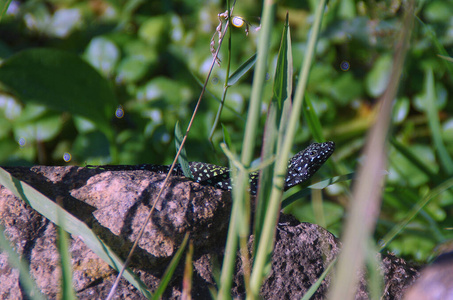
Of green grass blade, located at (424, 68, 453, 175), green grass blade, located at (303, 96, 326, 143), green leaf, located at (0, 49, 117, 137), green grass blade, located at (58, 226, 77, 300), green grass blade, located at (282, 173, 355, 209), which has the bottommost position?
green grass blade, located at (424, 68, 453, 175)

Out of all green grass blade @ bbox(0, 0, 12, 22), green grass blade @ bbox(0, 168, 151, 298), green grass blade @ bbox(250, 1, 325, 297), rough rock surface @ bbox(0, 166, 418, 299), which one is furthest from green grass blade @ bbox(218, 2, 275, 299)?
green grass blade @ bbox(0, 0, 12, 22)

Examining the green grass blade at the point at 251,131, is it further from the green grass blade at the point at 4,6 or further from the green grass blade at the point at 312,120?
the green grass blade at the point at 312,120

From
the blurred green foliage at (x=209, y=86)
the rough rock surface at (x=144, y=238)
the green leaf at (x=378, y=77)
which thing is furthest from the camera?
the green leaf at (x=378, y=77)

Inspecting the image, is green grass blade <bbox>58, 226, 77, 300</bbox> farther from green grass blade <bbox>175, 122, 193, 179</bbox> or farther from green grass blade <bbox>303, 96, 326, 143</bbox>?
green grass blade <bbox>303, 96, 326, 143</bbox>

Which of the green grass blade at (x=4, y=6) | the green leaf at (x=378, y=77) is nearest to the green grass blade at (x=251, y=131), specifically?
the green grass blade at (x=4, y=6)

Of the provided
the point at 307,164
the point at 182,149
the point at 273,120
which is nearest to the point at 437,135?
the point at 307,164

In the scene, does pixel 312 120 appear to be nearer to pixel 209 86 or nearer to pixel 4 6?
pixel 4 6

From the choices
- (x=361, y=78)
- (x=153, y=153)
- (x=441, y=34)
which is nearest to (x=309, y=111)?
(x=153, y=153)

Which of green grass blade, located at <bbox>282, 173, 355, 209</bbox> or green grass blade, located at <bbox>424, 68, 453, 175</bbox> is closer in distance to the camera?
green grass blade, located at <bbox>282, 173, 355, 209</bbox>
